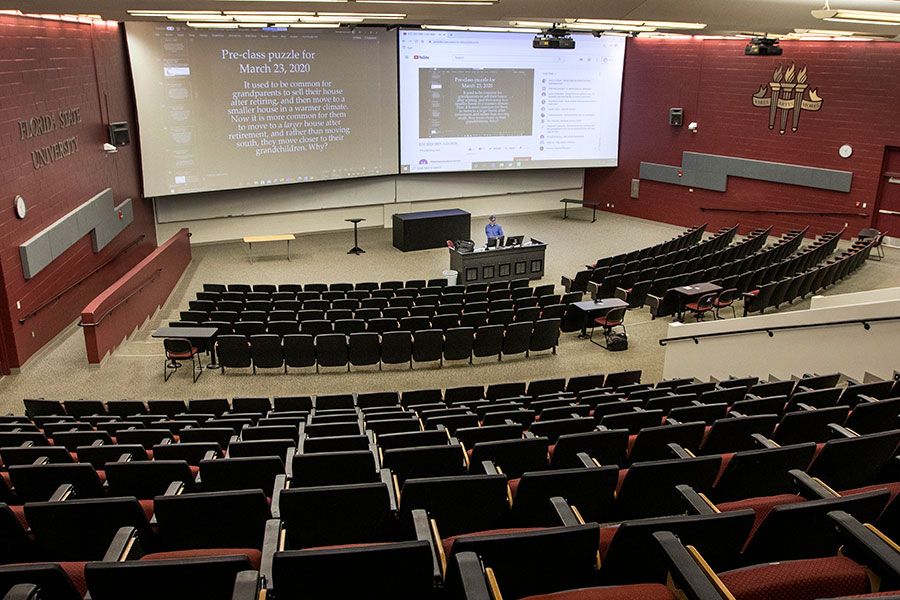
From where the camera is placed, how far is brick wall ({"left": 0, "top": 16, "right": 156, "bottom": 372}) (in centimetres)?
1046

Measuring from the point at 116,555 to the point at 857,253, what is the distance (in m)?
15.8

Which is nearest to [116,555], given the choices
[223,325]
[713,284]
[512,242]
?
[223,325]

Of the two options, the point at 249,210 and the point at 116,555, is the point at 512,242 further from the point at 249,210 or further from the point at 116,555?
the point at 116,555

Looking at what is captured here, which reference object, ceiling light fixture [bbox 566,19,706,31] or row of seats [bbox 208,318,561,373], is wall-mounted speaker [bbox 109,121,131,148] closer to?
row of seats [bbox 208,318,561,373]

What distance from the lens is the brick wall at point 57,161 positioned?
10461 mm

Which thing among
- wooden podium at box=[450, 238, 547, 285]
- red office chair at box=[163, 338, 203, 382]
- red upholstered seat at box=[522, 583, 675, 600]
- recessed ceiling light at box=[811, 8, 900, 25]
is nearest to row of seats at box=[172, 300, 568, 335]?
red office chair at box=[163, 338, 203, 382]

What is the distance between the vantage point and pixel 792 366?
30.6ft

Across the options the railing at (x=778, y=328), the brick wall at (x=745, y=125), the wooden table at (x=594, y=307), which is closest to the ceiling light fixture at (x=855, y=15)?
the railing at (x=778, y=328)

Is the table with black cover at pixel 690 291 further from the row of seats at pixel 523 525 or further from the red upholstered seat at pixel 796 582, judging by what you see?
the red upholstered seat at pixel 796 582

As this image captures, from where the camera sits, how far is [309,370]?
10883mm

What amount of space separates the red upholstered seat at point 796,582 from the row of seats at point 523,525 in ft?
0.08

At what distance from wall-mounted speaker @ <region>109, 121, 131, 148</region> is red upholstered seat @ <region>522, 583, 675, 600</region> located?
14266 millimetres

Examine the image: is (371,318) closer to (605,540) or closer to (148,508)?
(148,508)

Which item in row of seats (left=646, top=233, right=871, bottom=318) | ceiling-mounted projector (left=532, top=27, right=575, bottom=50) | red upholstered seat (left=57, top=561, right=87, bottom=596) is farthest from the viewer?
ceiling-mounted projector (left=532, top=27, right=575, bottom=50)
